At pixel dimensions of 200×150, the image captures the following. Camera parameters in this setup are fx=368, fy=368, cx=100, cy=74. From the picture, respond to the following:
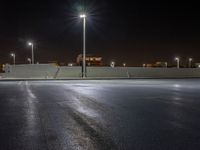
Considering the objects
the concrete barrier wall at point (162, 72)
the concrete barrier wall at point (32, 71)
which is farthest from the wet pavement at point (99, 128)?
the concrete barrier wall at point (162, 72)

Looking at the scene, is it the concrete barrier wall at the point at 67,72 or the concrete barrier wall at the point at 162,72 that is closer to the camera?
the concrete barrier wall at the point at 67,72

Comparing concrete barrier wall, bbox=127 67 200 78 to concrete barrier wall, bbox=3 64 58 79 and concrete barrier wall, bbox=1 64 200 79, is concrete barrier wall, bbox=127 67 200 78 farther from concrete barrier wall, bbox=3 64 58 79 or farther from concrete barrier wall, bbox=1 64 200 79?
concrete barrier wall, bbox=3 64 58 79

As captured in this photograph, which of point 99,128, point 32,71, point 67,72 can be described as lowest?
point 67,72

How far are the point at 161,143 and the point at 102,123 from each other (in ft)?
9.62

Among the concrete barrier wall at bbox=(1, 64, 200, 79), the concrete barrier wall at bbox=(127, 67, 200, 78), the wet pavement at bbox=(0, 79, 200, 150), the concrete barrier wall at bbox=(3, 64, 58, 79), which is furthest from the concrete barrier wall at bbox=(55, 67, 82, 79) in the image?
the wet pavement at bbox=(0, 79, 200, 150)

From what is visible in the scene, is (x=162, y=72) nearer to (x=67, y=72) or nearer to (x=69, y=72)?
(x=69, y=72)

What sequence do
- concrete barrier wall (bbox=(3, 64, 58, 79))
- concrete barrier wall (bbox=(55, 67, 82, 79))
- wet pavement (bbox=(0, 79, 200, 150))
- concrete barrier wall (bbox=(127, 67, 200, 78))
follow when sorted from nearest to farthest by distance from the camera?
wet pavement (bbox=(0, 79, 200, 150)), concrete barrier wall (bbox=(3, 64, 58, 79)), concrete barrier wall (bbox=(55, 67, 82, 79)), concrete barrier wall (bbox=(127, 67, 200, 78))

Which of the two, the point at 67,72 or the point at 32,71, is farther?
the point at 67,72

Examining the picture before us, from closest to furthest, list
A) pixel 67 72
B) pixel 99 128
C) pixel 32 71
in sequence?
1. pixel 99 128
2. pixel 32 71
3. pixel 67 72

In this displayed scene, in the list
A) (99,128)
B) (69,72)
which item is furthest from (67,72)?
(99,128)

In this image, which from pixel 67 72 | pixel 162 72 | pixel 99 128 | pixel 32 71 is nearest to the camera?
pixel 99 128

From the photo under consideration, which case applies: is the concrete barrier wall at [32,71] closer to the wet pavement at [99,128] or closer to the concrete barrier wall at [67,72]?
the concrete barrier wall at [67,72]

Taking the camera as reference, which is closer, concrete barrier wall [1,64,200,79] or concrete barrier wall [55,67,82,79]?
concrete barrier wall [1,64,200,79]

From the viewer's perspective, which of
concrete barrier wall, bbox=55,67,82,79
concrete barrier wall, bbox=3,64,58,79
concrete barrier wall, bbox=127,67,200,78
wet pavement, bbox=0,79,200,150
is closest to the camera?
wet pavement, bbox=0,79,200,150
